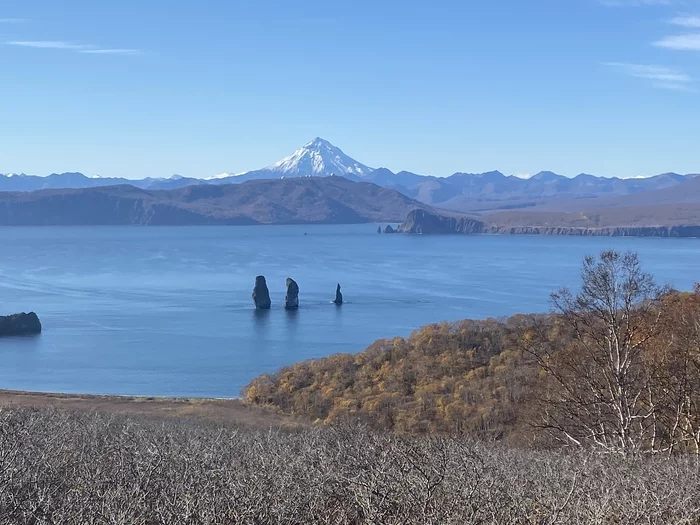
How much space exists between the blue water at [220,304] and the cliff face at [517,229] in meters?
57.5

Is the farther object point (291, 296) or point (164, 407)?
point (291, 296)

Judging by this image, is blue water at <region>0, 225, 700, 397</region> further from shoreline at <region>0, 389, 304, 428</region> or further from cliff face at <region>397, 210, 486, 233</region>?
cliff face at <region>397, 210, 486, 233</region>

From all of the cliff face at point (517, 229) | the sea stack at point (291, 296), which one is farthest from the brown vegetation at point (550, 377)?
the cliff face at point (517, 229)

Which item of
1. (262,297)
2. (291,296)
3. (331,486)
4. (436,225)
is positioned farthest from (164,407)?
(436,225)

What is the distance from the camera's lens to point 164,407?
84.1 ft

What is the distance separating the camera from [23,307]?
56.0 metres

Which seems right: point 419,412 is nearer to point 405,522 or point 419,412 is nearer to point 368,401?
point 368,401

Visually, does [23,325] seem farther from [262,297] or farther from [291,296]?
[291,296]

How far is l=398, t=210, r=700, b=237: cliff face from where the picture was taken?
163 meters

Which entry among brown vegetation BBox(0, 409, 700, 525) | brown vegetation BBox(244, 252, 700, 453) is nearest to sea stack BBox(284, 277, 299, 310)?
brown vegetation BBox(244, 252, 700, 453)

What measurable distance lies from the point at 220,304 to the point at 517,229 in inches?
5122

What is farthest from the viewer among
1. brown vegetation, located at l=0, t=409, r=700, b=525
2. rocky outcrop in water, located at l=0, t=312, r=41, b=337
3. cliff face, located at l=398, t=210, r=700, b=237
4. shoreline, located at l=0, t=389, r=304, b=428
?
cliff face, located at l=398, t=210, r=700, b=237

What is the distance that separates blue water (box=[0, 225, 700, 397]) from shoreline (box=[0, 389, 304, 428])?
659 cm

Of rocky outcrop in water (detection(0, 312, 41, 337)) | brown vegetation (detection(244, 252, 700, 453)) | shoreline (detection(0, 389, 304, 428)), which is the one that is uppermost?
brown vegetation (detection(244, 252, 700, 453))
